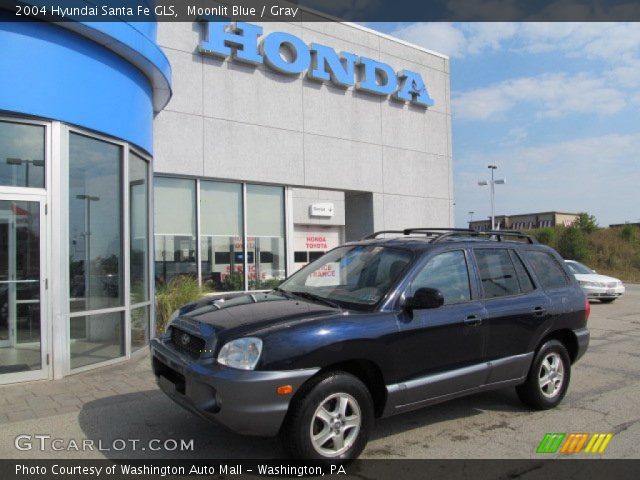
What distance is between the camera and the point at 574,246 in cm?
3709

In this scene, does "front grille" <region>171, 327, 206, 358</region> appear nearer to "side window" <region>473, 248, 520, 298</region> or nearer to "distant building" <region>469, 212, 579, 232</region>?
"side window" <region>473, 248, 520, 298</region>

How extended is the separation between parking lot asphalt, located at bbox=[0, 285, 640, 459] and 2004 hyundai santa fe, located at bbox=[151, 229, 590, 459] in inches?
15.3

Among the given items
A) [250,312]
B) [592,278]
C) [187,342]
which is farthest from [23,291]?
[592,278]

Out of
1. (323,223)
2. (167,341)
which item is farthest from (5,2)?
(323,223)

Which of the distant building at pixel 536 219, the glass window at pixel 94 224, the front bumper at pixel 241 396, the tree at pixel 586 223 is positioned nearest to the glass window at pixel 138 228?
the glass window at pixel 94 224

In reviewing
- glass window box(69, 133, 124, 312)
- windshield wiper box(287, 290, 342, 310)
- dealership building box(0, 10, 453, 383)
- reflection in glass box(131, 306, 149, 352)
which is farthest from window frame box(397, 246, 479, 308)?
reflection in glass box(131, 306, 149, 352)

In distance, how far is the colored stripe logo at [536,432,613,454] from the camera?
4.57 metres

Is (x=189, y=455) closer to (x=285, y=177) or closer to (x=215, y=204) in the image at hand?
(x=215, y=204)

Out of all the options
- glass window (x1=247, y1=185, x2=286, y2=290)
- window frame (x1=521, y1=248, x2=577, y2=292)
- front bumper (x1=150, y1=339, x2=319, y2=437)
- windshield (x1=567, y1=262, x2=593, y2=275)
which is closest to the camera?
front bumper (x1=150, y1=339, x2=319, y2=437)

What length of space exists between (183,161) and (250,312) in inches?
336

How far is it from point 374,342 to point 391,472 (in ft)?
3.17

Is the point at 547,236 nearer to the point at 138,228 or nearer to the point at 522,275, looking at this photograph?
the point at 138,228

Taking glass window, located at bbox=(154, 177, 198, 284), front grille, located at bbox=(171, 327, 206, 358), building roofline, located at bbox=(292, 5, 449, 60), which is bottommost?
front grille, located at bbox=(171, 327, 206, 358)

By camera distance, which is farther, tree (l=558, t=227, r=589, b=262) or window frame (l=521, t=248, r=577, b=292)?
tree (l=558, t=227, r=589, b=262)
